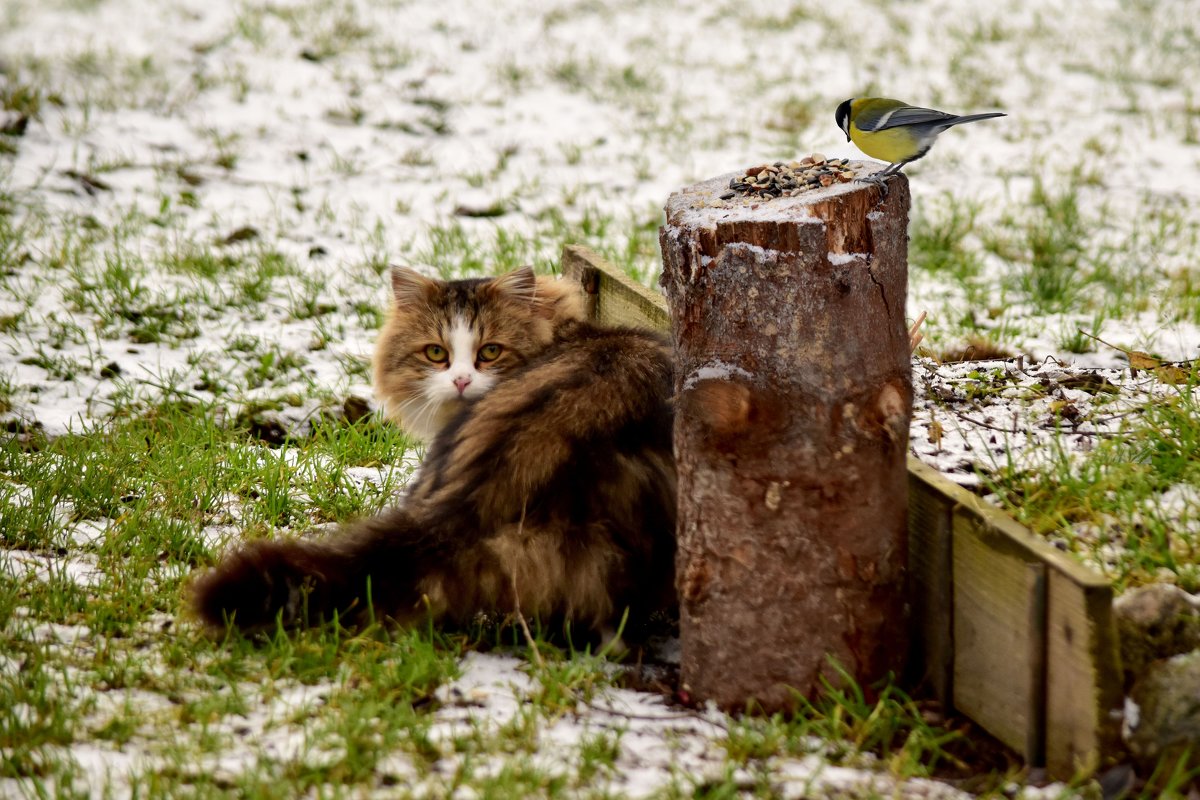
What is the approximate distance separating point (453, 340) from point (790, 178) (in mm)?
1258

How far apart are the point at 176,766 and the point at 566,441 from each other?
1064 millimetres

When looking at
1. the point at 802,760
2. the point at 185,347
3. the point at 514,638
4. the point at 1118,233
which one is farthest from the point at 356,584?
the point at 1118,233

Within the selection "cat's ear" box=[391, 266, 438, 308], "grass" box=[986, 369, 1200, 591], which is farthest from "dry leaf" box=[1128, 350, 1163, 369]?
"cat's ear" box=[391, 266, 438, 308]

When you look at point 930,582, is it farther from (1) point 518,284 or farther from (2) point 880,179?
(1) point 518,284

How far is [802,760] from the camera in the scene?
7.57 feet

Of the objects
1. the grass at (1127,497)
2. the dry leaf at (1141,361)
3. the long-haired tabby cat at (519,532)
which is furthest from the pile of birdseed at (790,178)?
the dry leaf at (1141,361)

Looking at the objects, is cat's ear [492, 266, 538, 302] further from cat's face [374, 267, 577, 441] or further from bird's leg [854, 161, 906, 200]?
bird's leg [854, 161, 906, 200]

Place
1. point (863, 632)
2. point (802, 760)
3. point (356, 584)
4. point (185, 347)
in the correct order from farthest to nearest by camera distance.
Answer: point (185, 347)
point (356, 584)
point (863, 632)
point (802, 760)

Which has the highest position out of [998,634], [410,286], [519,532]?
[410,286]

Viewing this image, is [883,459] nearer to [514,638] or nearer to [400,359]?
[514,638]

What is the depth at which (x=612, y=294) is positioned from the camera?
4.05 m

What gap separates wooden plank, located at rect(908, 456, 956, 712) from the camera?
97.9 inches

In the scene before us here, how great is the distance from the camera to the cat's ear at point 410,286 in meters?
3.58

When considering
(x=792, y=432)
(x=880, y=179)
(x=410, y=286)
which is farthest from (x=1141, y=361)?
(x=410, y=286)
